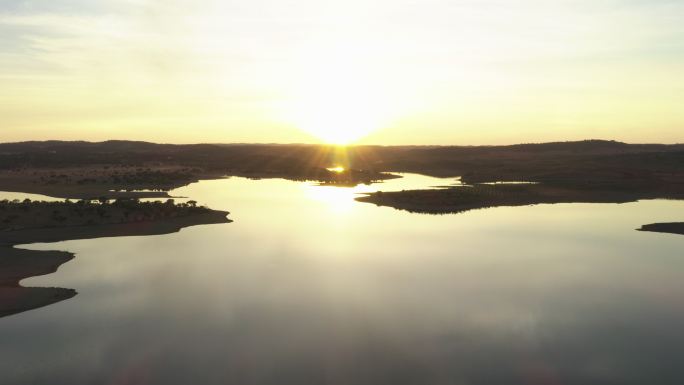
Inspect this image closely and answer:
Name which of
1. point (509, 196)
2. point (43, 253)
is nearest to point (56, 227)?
point (43, 253)

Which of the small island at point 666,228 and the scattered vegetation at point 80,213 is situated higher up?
the scattered vegetation at point 80,213

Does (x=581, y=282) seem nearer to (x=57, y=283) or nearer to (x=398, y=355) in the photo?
(x=398, y=355)

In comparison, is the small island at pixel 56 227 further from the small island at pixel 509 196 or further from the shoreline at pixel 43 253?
the small island at pixel 509 196

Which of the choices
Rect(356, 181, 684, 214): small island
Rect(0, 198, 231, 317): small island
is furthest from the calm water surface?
Rect(356, 181, 684, 214): small island

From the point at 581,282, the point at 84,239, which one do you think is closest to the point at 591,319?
the point at 581,282

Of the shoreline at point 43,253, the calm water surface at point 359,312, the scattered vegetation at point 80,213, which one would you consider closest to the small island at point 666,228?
the calm water surface at point 359,312

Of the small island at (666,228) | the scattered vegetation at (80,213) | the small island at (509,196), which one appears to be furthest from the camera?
the small island at (509,196)
